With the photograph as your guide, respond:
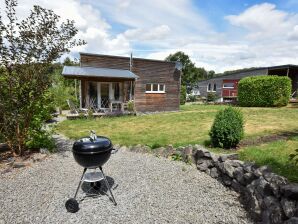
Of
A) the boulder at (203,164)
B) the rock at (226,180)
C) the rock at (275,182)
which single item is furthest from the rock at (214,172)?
the rock at (275,182)

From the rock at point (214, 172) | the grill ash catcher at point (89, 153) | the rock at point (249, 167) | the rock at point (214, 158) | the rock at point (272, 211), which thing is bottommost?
the rock at point (214, 172)

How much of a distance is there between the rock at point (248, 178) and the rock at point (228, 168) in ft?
1.10

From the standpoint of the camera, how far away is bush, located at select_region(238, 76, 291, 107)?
64.6ft

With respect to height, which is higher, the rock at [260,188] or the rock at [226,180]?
the rock at [260,188]

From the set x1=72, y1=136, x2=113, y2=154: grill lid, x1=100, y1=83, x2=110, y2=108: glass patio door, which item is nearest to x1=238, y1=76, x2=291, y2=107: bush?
x1=100, y1=83, x2=110, y2=108: glass patio door

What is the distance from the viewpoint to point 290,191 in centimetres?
305

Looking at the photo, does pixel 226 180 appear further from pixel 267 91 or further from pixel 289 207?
pixel 267 91

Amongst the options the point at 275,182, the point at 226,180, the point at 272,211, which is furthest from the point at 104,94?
the point at 272,211

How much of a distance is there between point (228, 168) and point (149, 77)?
1476 cm

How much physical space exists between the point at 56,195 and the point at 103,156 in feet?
4.41

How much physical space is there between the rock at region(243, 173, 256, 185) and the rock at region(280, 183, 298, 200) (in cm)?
80

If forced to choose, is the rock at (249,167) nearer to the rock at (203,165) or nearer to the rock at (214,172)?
the rock at (214,172)

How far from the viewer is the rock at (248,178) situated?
13.1ft

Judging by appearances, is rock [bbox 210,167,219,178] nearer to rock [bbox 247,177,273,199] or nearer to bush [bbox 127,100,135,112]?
rock [bbox 247,177,273,199]
